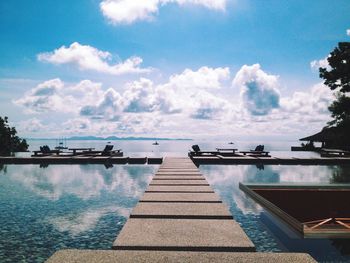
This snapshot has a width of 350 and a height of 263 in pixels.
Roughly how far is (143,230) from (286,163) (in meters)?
16.4

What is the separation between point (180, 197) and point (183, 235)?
112 inches

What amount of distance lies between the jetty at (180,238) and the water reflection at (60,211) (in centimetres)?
103

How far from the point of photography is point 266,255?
3768 mm

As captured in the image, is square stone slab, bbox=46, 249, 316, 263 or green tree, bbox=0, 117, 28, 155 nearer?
square stone slab, bbox=46, 249, 316, 263

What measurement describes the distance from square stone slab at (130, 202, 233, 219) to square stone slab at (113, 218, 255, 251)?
0.27 metres

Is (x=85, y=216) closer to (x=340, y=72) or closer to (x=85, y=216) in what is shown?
(x=85, y=216)

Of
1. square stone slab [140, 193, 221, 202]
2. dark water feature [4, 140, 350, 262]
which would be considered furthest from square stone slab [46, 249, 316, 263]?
square stone slab [140, 193, 221, 202]

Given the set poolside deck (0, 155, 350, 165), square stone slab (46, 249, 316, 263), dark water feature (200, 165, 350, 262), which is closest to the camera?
square stone slab (46, 249, 316, 263)

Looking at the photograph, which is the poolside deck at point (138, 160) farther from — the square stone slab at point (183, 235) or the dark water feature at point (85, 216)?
the square stone slab at point (183, 235)

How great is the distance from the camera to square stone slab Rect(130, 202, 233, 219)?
568 centimetres

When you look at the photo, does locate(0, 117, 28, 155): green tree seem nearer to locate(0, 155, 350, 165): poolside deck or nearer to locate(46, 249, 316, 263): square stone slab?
locate(0, 155, 350, 165): poolside deck

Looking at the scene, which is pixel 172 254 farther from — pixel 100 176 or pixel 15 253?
pixel 100 176

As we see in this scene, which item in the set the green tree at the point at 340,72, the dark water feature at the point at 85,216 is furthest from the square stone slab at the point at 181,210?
the green tree at the point at 340,72

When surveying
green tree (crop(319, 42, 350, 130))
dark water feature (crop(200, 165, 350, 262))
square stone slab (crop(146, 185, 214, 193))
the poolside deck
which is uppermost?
green tree (crop(319, 42, 350, 130))
